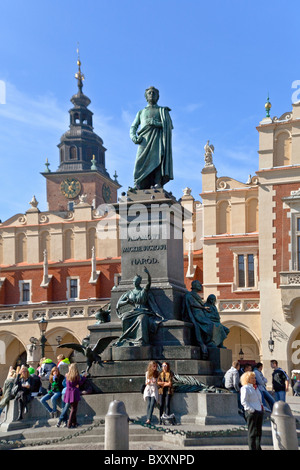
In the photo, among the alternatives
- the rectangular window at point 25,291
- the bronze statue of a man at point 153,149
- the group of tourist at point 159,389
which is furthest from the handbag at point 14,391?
the rectangular window at point 25,291

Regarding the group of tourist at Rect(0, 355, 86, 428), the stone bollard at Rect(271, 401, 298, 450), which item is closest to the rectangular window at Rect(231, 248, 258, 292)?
the group of tourist at Rect(0, 355, 86, 428)

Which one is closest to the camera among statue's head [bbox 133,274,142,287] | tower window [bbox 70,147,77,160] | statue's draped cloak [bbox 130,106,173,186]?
statue's head [bbox 133,274,142,287]

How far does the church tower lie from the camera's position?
71500 mm

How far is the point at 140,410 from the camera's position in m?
12.8

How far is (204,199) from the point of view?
4009 centimetres

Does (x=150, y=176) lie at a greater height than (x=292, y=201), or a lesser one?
lesser

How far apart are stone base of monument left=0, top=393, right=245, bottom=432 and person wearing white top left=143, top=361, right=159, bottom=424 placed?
0.99ft

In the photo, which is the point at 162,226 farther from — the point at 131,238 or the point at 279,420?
the point at 279,420

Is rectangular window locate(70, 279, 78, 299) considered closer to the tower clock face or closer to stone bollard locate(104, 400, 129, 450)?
the tower clock face

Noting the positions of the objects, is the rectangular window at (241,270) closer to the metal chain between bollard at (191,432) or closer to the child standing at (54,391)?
the child standing at (54,391)

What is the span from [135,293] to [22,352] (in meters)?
31.8

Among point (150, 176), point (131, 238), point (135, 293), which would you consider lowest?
point (135, 293)

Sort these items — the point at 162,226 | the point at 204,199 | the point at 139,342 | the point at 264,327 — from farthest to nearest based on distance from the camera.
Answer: the point at 204,199 < the point at 264,327 < the point at 162,226 < the point at 139,342
